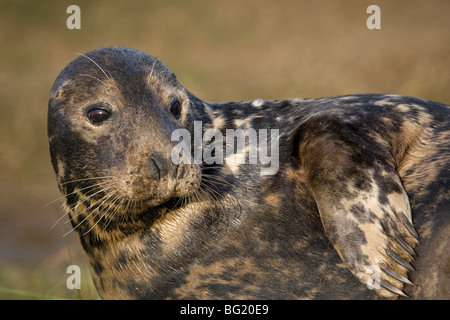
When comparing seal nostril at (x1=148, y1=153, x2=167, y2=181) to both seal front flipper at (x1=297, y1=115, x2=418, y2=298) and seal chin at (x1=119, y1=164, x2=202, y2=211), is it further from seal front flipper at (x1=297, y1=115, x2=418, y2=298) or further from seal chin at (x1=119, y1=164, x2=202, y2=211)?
seal front flipper at (x1=297, y1=115, x2=418, y2=298)

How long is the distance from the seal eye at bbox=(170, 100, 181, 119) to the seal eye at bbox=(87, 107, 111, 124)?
14.4 inches

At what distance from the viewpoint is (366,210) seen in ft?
9.75

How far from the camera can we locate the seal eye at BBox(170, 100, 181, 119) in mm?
3400

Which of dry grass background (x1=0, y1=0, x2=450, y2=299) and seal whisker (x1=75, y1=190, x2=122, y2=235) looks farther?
dry grass background (x1=0, y1=0, x2=450, y2=299)

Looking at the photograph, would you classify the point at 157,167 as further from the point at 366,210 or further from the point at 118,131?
the point at 366,210

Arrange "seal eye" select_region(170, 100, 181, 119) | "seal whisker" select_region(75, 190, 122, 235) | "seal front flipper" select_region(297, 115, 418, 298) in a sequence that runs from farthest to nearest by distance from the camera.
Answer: "seal eye" select_region(170, 100, 181, 119) → "seal whisker" select_region(75, 190, 122, 235) → "seal front flipper" select_region(297, 115, 418, 298)

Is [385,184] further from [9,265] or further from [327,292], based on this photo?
[9,265]

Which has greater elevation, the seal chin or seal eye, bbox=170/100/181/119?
seal eye, bbox=170/100/181/119

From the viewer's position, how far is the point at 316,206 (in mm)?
3258

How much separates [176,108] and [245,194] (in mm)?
593

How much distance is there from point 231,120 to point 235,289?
1.00 m

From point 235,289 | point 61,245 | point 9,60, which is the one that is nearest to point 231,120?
point 235,289

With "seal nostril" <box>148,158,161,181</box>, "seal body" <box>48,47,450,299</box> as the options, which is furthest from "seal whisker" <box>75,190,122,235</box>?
"seal nostril" <box>148,158,161,181</box>

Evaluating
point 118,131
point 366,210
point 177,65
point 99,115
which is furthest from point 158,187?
point 177,65
